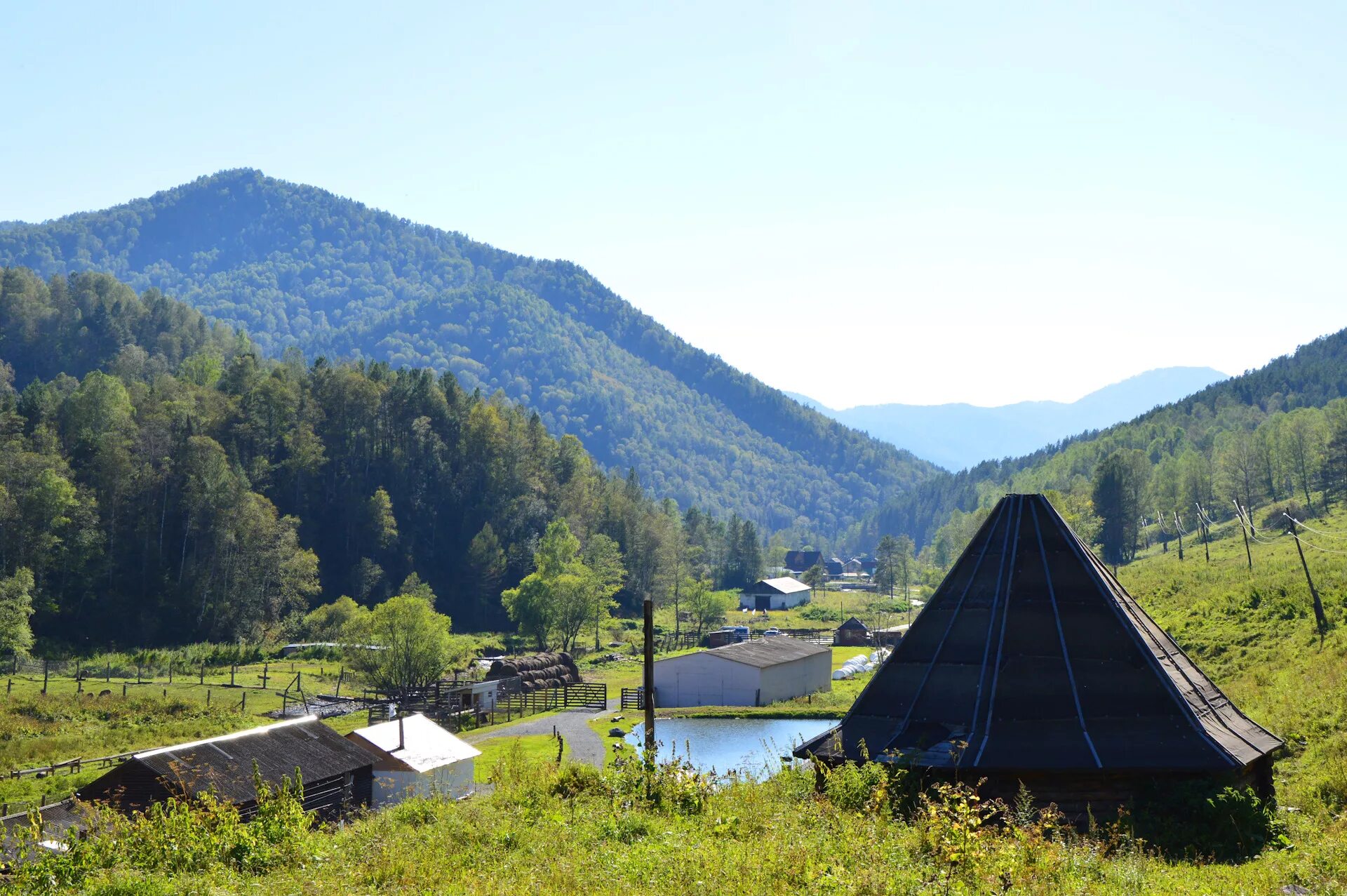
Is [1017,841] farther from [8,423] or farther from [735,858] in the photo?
[8,423]

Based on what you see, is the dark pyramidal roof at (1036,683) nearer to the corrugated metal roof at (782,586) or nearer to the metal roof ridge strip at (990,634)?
the metal roof ridge strip at (990,634)

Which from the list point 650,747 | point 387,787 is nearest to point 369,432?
point 387,787

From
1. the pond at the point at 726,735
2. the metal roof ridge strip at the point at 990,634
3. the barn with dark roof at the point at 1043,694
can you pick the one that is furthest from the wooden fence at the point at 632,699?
the metal roof ridge strip at the point at 990,634

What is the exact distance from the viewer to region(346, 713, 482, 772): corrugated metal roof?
3656 centimetres

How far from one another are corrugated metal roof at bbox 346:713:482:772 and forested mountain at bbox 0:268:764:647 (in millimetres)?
51706

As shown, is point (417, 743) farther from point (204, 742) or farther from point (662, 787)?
point (662, 787)

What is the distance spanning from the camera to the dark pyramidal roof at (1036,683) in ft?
62.5

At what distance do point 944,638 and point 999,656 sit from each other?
131cm

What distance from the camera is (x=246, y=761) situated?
98.1ft

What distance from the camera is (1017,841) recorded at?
1397cm

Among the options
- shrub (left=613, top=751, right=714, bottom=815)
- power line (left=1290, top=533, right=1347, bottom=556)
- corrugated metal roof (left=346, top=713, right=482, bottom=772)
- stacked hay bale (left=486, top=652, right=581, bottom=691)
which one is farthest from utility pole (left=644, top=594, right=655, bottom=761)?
power line (left=1290, top=533, right=1347, bottom=556)

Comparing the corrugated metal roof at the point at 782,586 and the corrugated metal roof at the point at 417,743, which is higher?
the corrugated metal roof at the point at 417,743

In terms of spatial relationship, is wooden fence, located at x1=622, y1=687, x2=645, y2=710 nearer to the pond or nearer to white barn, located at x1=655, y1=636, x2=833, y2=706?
white barn, located at x1=655, y1=636, x2=833, y2=706

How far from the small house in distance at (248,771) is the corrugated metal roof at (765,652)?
37716 mm
